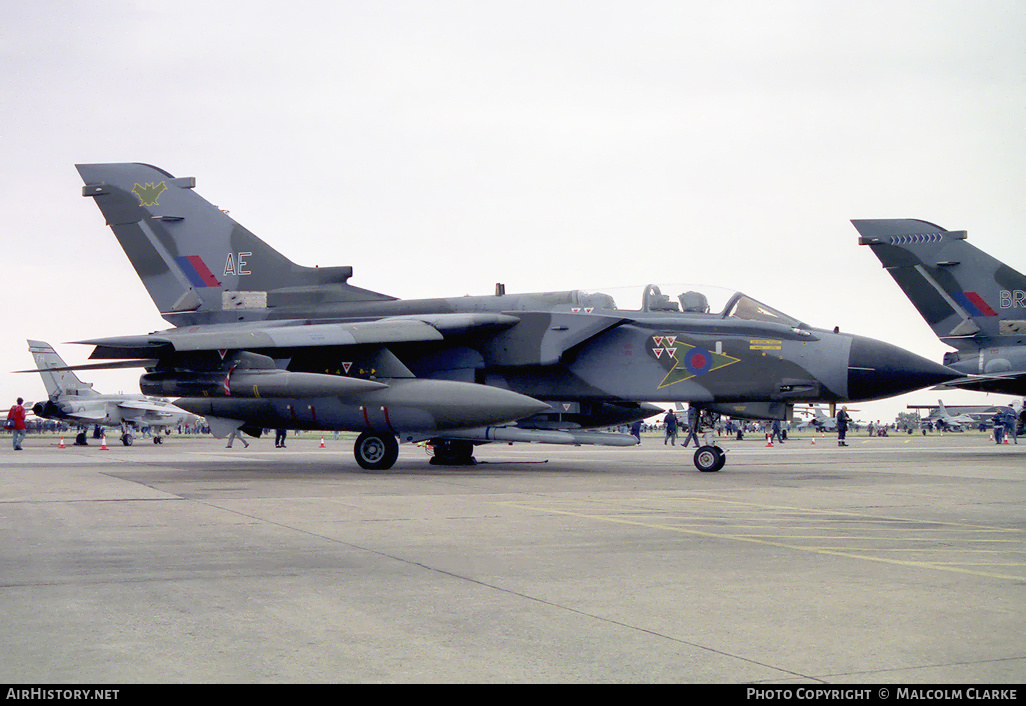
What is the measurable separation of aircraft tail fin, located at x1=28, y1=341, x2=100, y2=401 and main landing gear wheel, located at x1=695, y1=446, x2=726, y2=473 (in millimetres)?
34782

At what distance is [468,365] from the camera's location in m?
16.2

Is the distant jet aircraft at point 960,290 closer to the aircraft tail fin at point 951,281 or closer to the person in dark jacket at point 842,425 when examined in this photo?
the aircraft tail fin at point 951,281

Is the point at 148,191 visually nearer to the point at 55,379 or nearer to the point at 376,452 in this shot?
the point at 376,452

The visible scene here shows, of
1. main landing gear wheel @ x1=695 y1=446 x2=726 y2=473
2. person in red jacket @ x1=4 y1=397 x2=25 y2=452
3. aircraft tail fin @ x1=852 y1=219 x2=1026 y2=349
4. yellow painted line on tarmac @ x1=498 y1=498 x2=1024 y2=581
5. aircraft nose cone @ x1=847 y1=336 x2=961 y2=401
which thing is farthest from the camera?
person in red jacket @ x1=4 y1=397 x2=25 y2=452

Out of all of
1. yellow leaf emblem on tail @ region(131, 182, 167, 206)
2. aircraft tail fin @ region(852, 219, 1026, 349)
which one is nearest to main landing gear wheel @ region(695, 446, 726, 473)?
aircraft tail fin @ region(852, 219, 1026, 349)

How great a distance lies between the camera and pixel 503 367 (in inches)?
628

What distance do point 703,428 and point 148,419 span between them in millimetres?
36015

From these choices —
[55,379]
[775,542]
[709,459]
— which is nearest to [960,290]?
[709,459]

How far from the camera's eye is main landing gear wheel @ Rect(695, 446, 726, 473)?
14.6 metres

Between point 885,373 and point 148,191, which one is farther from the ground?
point 148,191

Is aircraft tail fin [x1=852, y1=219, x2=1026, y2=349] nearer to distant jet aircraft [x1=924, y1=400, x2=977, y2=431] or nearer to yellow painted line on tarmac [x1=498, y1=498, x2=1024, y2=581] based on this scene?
yellow painted line on tarmac [x1=498, y1=498, x2=1024, y2=581]

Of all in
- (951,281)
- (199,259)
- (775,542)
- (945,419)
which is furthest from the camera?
(945,419)

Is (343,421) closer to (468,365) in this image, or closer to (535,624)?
(468,365)

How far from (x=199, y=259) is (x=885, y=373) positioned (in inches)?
503
